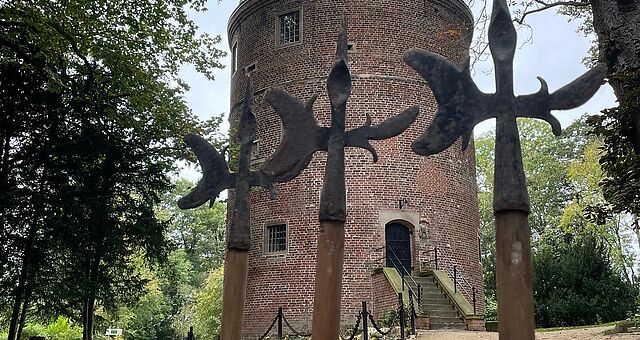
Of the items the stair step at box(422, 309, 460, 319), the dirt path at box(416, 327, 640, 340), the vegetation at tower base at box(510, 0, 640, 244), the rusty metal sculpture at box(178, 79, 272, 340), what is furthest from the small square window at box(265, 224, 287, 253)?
the rusty metal sculpture at box(178, 79, 272, 340)

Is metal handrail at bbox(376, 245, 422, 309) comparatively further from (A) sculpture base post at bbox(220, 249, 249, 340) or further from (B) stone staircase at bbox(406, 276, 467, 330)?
(A) sculpture base post at bbox(220, 249, 249, 340)

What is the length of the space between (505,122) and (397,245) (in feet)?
47.3

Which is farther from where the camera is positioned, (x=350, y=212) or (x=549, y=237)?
→ (x=549, y=237)

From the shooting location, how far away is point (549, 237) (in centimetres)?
3073

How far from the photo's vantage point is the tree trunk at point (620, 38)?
307 inches

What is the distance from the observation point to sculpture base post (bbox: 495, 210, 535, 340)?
4297 mm

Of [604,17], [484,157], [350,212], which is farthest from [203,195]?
[484,157]

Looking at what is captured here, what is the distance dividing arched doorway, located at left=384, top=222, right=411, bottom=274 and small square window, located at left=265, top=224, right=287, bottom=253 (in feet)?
10.1

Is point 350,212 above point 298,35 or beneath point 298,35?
beneath

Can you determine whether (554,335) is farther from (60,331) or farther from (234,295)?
(60,331)

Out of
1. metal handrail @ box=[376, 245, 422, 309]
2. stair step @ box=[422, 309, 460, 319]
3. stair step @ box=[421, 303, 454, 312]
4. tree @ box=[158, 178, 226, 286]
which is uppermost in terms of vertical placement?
tree @ box=[158, 178, 226, 286]

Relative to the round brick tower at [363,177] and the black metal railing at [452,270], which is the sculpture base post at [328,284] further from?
the black metal railing at [452,270]

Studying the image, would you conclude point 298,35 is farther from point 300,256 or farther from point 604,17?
point 604,17

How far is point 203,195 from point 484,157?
33.6 m
